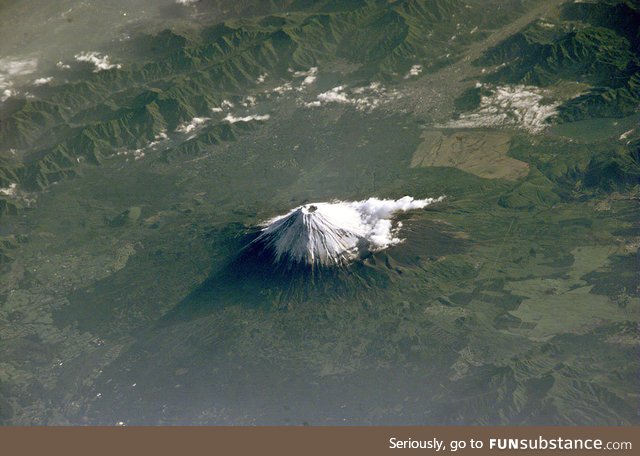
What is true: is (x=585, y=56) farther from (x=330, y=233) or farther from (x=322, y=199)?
(x=330, y=233)

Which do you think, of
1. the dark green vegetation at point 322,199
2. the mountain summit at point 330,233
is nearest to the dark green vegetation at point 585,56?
the dark green vegetation at point 322,199

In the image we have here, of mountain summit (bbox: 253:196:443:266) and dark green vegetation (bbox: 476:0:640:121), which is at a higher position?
dark green vegetation (bbox: 476:0:640:121)

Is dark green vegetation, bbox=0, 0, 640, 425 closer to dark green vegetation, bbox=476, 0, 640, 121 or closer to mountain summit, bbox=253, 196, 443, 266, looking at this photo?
dark green vegetation, bbox=476, 0, 640, 121

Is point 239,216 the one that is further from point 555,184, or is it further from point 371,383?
point 555,184

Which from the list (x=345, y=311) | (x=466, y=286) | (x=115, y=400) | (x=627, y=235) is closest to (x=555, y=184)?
(x=627, y=235)

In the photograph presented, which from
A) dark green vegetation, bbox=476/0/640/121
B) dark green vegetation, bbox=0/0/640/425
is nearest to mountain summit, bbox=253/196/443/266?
dark green vegetation, bbox=0/0/640/425

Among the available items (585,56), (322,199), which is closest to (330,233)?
(322,199)

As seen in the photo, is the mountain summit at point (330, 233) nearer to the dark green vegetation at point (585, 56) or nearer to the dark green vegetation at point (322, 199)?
the dark green vegetation at point (322, 199)

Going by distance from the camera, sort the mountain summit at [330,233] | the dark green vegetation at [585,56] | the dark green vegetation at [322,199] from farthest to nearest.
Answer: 1. the dark green vegetation at [585,56]
2. the mountain summit at [330,233]
3. the dark green vegetation at [322,199]
